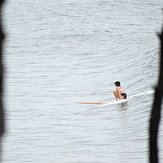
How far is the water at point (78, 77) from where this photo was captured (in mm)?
9719

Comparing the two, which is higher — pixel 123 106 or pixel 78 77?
pixel 123 106

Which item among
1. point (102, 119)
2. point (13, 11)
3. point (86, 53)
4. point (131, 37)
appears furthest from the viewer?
point (13, 11)

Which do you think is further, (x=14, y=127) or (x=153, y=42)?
(x=153, y=42)

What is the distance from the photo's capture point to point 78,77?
19766 mm

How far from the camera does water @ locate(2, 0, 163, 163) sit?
972 centimetres

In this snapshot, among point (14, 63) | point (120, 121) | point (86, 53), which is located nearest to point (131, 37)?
point (86, 53)

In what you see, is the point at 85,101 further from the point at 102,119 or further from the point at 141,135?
the point at 141,135

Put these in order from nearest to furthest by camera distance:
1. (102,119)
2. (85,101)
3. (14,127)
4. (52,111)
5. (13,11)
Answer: (14,127) → (102,119) → (52,111) → (85,101) → (13,11)

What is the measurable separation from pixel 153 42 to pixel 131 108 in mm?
12209

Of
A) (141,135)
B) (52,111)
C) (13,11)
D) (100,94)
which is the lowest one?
(13,11)

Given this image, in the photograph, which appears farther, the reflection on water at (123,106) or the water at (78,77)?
the reflection on water at (123,106)

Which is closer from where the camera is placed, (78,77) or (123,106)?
(123,106)

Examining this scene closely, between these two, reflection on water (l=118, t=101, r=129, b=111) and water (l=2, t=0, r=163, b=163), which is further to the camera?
reflection on water (l=118, t=101, r=129, b=111)

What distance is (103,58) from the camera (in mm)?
22438
